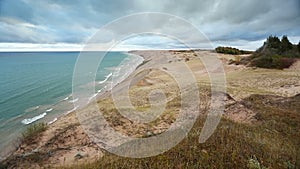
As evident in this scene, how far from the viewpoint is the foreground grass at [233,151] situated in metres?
4.46

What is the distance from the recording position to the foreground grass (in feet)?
14.6

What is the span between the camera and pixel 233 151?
195 inches

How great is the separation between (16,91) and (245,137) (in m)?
26.5

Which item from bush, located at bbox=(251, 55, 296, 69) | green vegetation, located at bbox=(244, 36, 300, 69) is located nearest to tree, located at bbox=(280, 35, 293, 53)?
green vegetation, located at bbox=(244, 36, 300, 69)

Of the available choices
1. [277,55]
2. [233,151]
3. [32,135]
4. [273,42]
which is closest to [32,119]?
[32,135]

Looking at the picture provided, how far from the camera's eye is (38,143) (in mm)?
8812

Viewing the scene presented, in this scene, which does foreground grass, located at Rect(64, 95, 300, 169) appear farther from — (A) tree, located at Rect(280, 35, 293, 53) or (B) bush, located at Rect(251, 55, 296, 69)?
(A) tree, located at Rect(280, 35, 293, 53)

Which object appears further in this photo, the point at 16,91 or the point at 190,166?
the point at 16,91

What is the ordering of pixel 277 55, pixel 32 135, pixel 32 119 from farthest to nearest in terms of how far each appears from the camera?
pixel 277 55
pixel 32 119
pixel 32 135

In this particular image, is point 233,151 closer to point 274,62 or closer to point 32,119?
point 32,119

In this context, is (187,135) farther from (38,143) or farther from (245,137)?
(38,143)

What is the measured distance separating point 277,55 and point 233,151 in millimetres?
29581

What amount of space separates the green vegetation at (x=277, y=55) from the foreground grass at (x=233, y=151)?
71.9 ft

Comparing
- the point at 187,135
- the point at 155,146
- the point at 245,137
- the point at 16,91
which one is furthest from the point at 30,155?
the point at 16,91
